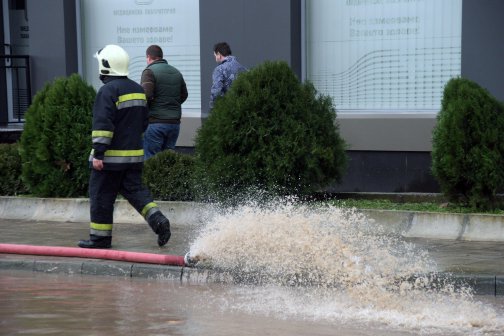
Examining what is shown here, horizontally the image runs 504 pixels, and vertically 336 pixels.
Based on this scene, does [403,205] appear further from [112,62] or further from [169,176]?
[112,62]

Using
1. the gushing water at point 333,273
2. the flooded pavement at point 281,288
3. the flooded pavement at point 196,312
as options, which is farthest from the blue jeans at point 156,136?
the flooded pavement at point 196,312

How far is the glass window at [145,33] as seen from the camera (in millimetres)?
15852

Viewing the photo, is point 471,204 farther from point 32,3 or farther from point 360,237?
point 32,3

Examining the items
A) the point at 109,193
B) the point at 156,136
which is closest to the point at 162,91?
the point at 156,136

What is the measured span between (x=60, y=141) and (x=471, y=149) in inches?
208

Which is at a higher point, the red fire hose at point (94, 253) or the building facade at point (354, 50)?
the building facade at point (354, 50)

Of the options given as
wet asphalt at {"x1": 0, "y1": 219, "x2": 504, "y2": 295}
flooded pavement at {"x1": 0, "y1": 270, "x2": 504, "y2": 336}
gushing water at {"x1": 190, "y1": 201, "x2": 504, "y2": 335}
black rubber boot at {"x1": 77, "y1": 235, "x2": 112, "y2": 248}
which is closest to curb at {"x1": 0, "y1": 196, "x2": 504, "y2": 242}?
wet asphalt at {"x1": 0, "y1": 219, "x2": 504, "y2": 295}

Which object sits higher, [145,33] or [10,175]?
[145,33]

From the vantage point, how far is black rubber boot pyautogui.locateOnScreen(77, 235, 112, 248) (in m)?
9.98

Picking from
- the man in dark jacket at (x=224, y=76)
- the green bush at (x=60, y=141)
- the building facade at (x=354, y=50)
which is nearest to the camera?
the green bush at (x=60, y=141)

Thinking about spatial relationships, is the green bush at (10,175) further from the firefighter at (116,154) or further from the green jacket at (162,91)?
the firefighter at (116,154)

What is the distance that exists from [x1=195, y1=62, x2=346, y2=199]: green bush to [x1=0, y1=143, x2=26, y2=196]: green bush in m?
3.23

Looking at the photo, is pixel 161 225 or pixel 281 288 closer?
pixel 281 288

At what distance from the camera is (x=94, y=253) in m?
9.72
